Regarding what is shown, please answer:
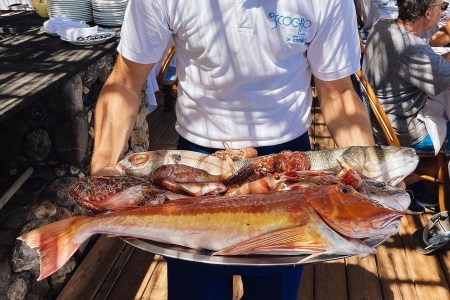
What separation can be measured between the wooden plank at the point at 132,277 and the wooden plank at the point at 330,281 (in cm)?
102

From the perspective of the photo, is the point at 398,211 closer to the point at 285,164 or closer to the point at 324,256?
the point at 324,256

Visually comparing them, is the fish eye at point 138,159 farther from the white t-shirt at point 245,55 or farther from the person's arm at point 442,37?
the person's arm at point 442,37

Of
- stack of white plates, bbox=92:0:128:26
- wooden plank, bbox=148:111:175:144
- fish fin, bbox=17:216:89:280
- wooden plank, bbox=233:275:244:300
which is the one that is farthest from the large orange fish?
wooden plank, bbox=148:111:175:144

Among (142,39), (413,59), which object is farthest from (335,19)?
(413,59)

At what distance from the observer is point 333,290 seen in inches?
108

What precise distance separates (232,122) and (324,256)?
62 cm

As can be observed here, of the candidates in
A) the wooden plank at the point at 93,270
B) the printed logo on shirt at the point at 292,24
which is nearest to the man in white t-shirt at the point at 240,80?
the printed logo on shirt at the point at 292,24

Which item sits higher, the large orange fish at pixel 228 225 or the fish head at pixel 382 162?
the large orange fish at pixel 228 225

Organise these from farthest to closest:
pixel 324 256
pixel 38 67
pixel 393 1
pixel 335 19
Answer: pixel 393 1 → pixel 38 67 → pixel 335 19 → pixel 324 256

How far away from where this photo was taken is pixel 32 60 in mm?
2820

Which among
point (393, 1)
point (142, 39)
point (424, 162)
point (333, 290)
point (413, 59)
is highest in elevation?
point (142, 39)

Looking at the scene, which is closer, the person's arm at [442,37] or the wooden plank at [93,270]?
the wooden plank at [93,270]

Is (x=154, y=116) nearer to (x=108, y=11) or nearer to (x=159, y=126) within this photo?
(x=159, y=126)

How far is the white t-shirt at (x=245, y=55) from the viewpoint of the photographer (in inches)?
52.6
